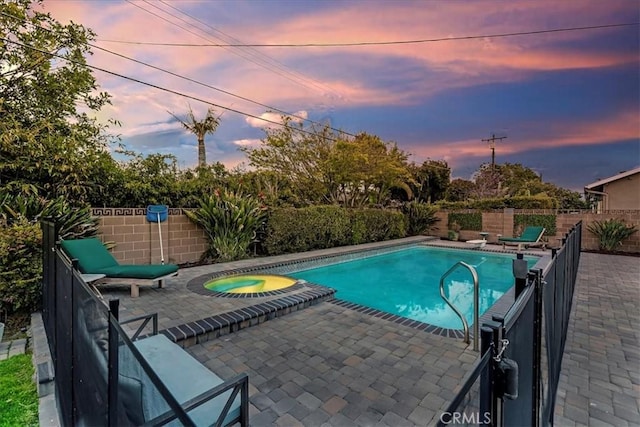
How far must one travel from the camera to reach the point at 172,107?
14016 mm

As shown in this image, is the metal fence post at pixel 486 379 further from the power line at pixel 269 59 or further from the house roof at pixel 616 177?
the house roof at pixel 616 177

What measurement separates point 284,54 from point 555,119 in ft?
37.6

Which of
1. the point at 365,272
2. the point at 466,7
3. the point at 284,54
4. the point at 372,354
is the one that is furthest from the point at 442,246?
the point at 372,354

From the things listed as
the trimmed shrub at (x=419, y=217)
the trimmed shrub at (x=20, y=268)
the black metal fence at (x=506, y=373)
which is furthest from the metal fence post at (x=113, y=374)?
the trimmed shrub at (x=419, y=217)

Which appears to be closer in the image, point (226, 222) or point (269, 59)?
point (226, 222)

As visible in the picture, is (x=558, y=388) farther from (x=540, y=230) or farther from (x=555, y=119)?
(x=555, y=119)

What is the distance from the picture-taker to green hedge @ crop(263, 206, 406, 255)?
10.0m

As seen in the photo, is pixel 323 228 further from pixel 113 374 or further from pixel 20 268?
pixel 113 374

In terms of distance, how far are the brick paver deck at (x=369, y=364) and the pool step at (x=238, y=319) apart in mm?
98

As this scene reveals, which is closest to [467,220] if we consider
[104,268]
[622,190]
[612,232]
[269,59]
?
[612,232]

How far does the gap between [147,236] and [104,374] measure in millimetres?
7683

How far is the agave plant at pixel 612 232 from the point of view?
37.2 ft

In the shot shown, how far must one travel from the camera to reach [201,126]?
55.8 feet

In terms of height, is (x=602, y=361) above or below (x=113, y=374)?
below
